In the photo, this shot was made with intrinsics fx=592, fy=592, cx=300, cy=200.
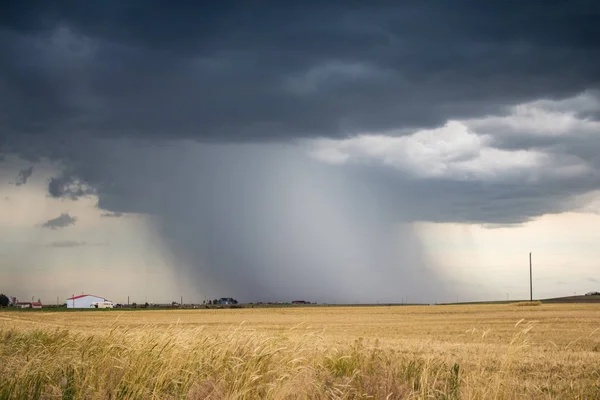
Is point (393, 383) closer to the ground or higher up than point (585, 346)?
higher up

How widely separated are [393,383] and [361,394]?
97cm

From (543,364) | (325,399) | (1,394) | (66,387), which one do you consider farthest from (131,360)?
(543,364)

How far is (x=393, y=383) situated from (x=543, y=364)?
10.5 meters

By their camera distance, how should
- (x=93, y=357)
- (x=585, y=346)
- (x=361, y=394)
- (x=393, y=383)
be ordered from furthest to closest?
(x=585, y=346) < (x=93, y=357) < (x=393, y=383) < (x=361, y=394)

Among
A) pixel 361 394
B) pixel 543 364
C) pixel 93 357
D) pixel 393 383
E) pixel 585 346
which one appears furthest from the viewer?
pixel 585 346

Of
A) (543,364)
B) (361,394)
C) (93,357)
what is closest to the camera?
(361,394)

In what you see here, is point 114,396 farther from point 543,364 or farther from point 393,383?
point 543,364

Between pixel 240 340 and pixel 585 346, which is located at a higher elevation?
pixel 240 340

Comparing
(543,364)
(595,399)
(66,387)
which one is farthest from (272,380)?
(543,364)

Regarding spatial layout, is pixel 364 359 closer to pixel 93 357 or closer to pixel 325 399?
pixel 325 399

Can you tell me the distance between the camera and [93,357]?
1234 centimetres

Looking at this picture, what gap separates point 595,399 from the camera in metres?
11.1

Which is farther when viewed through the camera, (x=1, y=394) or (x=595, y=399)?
(x=595, y=399)

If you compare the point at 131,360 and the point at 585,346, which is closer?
the point at 131,360
